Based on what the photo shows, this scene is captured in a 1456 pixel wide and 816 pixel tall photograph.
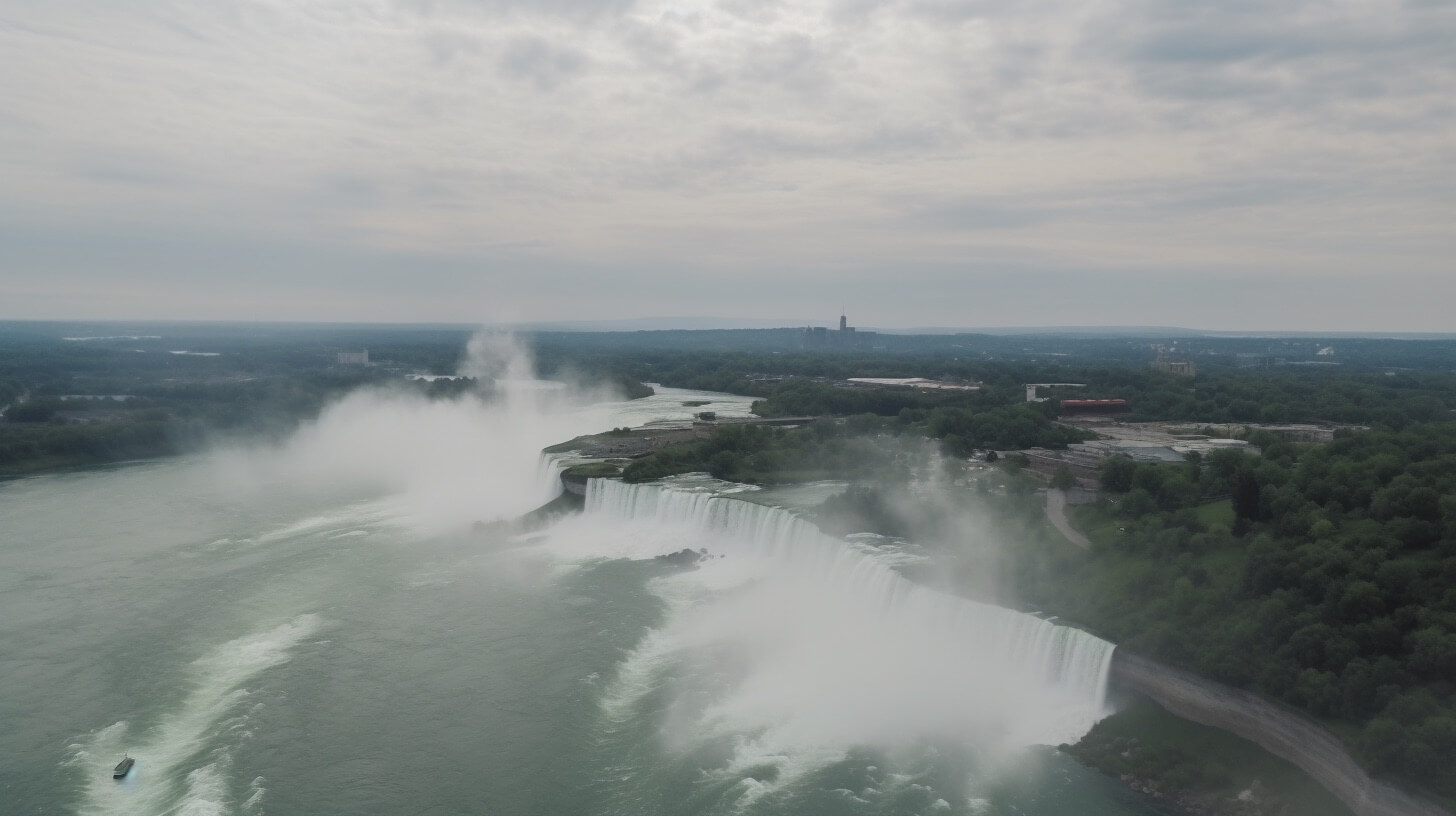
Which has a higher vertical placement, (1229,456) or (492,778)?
(1229,456)

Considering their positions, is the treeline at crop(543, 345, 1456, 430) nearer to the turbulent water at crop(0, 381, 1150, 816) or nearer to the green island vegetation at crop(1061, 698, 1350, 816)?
the turbulent water at crop(0, 381, 1150, 816)

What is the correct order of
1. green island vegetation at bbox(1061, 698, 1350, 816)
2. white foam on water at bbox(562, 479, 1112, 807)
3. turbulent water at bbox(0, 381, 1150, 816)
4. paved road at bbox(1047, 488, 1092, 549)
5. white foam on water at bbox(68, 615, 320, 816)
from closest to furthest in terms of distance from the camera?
green island vegetation at bbox(1061, 698, 1350, 816) < white foam on water at bbox(68, 615, 320, 816) < turbulent water at bbox(0, 381, 1150, 816) < white foam on water at bbox(562, 479, 1112, 807) < paved road at bbox(1047, 488, 1092, 549)

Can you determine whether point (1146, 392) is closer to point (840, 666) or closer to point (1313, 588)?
point (1313, 588)

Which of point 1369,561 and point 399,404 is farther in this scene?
point 399,404

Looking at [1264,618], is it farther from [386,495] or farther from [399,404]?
[399,404]

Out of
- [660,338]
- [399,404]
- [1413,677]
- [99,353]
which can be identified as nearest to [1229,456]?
[1413,677]

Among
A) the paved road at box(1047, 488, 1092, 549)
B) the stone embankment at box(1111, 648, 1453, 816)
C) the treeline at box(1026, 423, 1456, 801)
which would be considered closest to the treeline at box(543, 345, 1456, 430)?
the paved road at box(1047, 488, 1092, 549)
